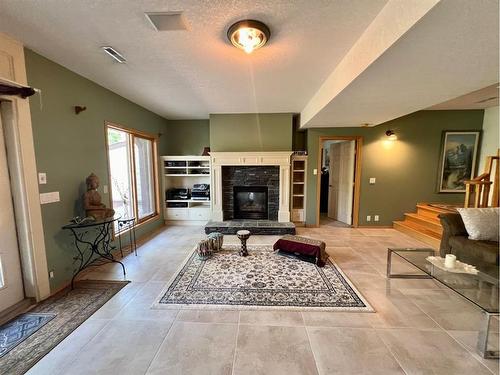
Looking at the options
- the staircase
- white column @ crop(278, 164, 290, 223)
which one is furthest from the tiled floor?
white column @ crop(278, 164, 290, 223)

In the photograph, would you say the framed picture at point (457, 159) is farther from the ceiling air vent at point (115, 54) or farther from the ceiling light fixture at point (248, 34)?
the ceiling air vent at point (115, 54)

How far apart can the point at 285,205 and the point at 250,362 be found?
3.52m

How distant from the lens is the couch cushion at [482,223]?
2625 millimetres

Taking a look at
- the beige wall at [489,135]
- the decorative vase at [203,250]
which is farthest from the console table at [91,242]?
the beige wall at [489,135]

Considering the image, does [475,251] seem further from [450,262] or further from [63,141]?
[63,141]

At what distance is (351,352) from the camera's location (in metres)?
1.63

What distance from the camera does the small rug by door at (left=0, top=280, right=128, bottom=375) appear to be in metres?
1.59

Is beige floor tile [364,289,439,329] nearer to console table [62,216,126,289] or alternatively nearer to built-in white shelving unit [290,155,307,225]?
built-in white shelving unit [290,155,307,225]

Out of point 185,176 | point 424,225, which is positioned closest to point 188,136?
point 185,176

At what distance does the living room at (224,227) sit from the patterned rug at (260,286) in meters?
0.02

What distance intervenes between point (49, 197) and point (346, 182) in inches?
211

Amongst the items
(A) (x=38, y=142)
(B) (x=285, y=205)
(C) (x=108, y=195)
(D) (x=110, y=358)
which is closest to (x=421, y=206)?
(B) (x=285, y=205)

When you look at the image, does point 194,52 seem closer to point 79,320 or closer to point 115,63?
point 115,63

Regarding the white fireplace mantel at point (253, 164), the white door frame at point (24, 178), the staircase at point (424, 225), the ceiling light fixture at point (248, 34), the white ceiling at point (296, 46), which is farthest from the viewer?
the white fireplace mantel at point (253, 164)
